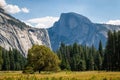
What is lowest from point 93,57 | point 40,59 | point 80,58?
point 93,57

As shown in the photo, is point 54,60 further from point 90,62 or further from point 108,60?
point 90,62

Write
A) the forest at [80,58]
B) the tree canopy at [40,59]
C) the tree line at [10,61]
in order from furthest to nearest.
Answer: the tree line at [10,61] → the forest at [80,58] → the tree canopy at [40,59]

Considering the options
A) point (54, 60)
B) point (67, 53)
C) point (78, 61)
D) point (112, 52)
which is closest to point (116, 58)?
point (112, 52)

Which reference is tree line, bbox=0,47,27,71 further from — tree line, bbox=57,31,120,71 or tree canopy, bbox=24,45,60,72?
tree canopy, bbox=24,45,60,72

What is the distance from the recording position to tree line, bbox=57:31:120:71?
113875 mm

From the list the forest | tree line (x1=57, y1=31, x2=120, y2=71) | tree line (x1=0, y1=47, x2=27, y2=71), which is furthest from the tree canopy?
tree line (x1=0, y1=47, x2=27, y2=71)

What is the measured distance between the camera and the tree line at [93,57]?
374 ft

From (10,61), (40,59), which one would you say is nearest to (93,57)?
(10,61)

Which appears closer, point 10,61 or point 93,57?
point 93,57

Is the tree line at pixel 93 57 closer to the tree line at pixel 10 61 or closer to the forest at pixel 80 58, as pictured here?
the forest at pixel 80 58

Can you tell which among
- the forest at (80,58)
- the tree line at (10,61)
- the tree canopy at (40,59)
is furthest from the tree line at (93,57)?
the tree line at (10,61)

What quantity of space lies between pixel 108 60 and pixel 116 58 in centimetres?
619

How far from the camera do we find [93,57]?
15938 centimetres

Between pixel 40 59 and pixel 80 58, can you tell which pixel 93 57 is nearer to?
pixel 80 58
